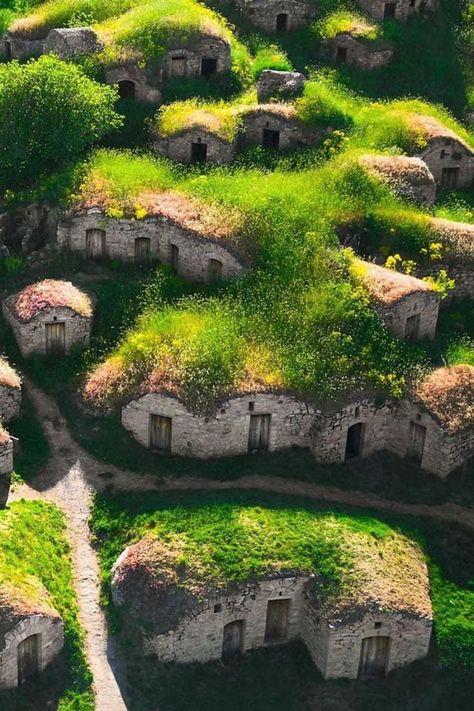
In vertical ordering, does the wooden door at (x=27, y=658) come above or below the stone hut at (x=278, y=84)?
below

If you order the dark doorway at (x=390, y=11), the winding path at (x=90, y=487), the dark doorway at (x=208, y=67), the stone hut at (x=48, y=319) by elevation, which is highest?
the dark doorway at (x=390, y=11)

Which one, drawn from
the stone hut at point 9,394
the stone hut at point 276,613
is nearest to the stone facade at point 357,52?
the stone hut at point 9,394

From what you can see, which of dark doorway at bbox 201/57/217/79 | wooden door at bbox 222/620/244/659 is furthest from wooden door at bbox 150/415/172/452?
dark doorway at bbox 201/57/217/79

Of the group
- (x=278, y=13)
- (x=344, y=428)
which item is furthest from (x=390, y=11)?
(x=344, y=428)

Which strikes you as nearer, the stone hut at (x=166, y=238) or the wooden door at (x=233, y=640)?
the wooden door at (x=233, y=640)

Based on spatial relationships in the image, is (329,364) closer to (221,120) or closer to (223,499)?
(223,499)

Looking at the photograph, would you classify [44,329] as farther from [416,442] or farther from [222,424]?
[416,442]

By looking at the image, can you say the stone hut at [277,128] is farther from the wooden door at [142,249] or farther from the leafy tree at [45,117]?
the wooden door at [142,249]

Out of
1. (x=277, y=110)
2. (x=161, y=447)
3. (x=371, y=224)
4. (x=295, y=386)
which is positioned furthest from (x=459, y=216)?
(x=161, y=447)

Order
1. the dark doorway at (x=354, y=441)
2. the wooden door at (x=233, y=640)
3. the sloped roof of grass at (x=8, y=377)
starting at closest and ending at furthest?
1. the wooden door at (x=233, y=640)
2. the sloped roof of grass at (x=8, y=377)
3. the dark doorway at (x=354, y=441)
